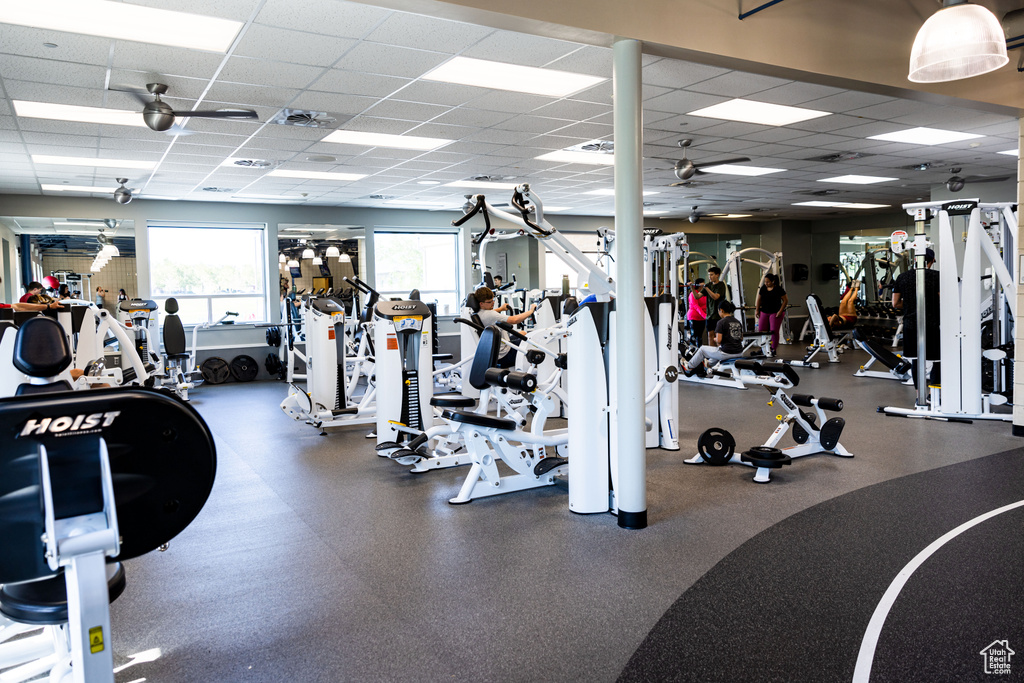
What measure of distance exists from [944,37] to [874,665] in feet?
8.17

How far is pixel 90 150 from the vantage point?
6965 millimetres

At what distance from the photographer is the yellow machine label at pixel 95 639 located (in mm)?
1341

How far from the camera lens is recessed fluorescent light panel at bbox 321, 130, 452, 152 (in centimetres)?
666

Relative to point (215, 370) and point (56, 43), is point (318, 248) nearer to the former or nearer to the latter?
point (215, 370)

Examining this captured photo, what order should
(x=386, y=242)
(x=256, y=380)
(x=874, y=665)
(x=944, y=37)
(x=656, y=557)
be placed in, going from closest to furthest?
1. (x=874, y=665)
2. (x=944, y=37)
3. (x=656, y=557)
4. (x=256, y=380)
5. (x=386, y=242)

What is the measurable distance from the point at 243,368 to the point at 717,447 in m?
8.11

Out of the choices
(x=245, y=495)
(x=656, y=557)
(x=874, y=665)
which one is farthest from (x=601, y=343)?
(x=245, y=495)

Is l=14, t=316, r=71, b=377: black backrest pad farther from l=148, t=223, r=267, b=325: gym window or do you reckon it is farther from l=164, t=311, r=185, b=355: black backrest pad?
l=148, t=223, r=267, b=325: gym window

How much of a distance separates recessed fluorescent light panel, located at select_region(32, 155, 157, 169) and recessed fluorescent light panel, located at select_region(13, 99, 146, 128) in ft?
5.81

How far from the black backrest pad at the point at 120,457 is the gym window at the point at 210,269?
1032 centimetres

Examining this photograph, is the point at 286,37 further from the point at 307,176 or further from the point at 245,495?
the point at 307,176

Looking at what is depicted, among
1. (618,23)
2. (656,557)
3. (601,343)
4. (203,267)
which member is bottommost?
(656,557)

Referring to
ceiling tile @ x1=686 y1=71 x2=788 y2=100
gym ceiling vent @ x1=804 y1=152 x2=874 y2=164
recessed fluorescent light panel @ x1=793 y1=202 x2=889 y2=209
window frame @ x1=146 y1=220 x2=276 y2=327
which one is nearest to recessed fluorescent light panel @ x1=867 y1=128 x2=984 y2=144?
gym ceiling vent @ x1=804 y1=152 x2=874 y2=164

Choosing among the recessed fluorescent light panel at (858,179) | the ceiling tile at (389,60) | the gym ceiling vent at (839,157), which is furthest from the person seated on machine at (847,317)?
the ceiling tile at (389,60)
